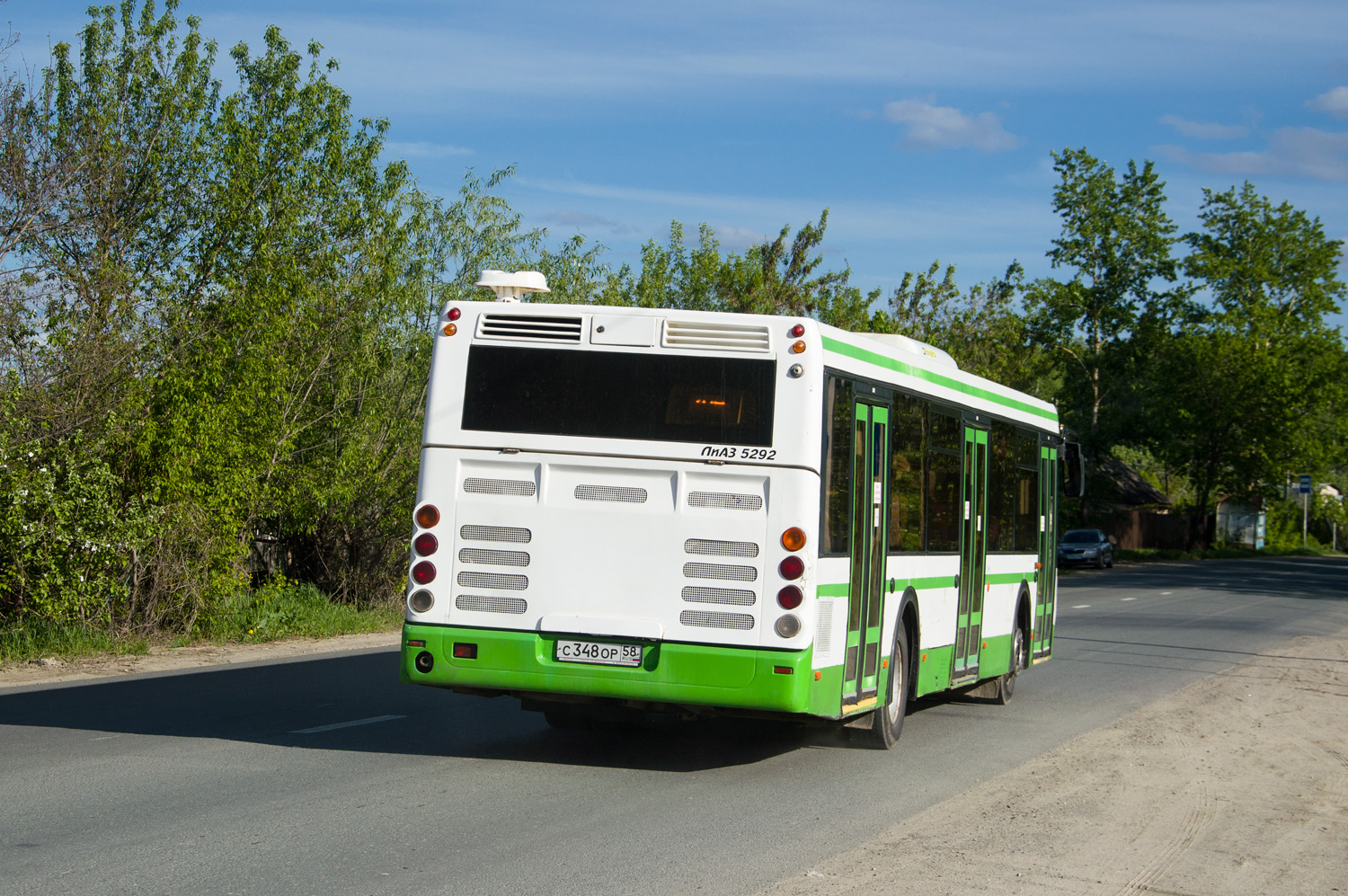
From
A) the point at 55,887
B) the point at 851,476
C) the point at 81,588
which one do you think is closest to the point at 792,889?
the point at 55,887

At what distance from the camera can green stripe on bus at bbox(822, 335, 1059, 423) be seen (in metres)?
8.89

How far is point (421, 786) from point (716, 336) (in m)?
3.21

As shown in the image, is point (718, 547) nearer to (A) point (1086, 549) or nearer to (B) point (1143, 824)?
(B) point (1143, 824)

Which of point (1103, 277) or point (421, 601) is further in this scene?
point (1103, 277)

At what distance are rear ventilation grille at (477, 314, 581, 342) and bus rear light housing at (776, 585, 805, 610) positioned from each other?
6.77 feet

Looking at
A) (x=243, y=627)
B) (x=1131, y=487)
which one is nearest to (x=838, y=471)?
(x=243, y=627)

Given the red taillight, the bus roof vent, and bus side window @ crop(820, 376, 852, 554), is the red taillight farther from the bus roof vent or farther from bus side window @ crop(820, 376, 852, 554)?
bus side window @ crop(820, 376, 852, 554)

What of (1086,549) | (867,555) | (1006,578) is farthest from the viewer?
(1086,549)

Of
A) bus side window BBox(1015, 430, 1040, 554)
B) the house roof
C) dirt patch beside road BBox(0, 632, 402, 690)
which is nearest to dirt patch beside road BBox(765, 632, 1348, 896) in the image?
bus side window BBox(1015, 430, 1040, 554)

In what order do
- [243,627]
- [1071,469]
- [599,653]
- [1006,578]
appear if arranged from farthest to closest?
1. [243,627]
2. [1071,469]
3. [1006,578]
4. [599,653]

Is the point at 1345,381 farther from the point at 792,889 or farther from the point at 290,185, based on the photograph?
the point at 792,889

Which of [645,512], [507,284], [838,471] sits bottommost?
[645,512]

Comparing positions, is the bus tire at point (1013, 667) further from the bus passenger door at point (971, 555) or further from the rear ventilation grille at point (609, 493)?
the rear ventilation grille at point (609, 493)

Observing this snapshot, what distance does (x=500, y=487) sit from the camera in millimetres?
8625
